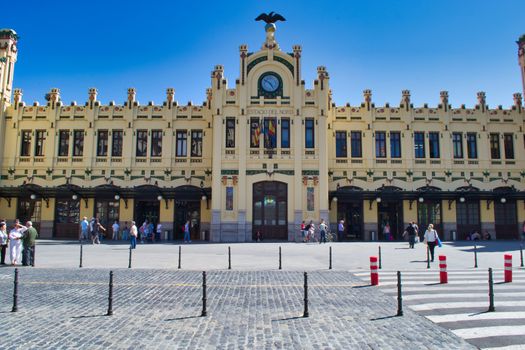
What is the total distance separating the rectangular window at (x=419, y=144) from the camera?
35.5m

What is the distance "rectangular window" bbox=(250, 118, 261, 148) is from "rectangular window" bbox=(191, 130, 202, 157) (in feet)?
16.7

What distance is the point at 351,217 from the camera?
34844 millimetres

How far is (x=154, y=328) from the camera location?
802 centimetres

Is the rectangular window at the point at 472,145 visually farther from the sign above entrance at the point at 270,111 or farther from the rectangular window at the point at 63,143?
the rectangular window at the point at 63,143

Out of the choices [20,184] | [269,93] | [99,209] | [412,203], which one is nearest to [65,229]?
[99,209]

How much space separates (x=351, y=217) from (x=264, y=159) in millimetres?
9147

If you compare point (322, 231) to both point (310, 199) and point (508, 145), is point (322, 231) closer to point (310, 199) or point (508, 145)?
point (310, 199)

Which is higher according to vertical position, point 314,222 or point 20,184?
point 20,184

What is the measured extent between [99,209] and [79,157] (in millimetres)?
4864

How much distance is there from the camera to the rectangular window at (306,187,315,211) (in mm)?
32031

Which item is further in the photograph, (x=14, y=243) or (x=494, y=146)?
(x=494, y=146)

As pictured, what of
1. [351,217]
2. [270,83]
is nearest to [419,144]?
[351,217]

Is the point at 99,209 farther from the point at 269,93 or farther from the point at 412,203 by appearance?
the point at 412,203

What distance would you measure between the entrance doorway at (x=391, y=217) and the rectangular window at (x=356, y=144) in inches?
179
